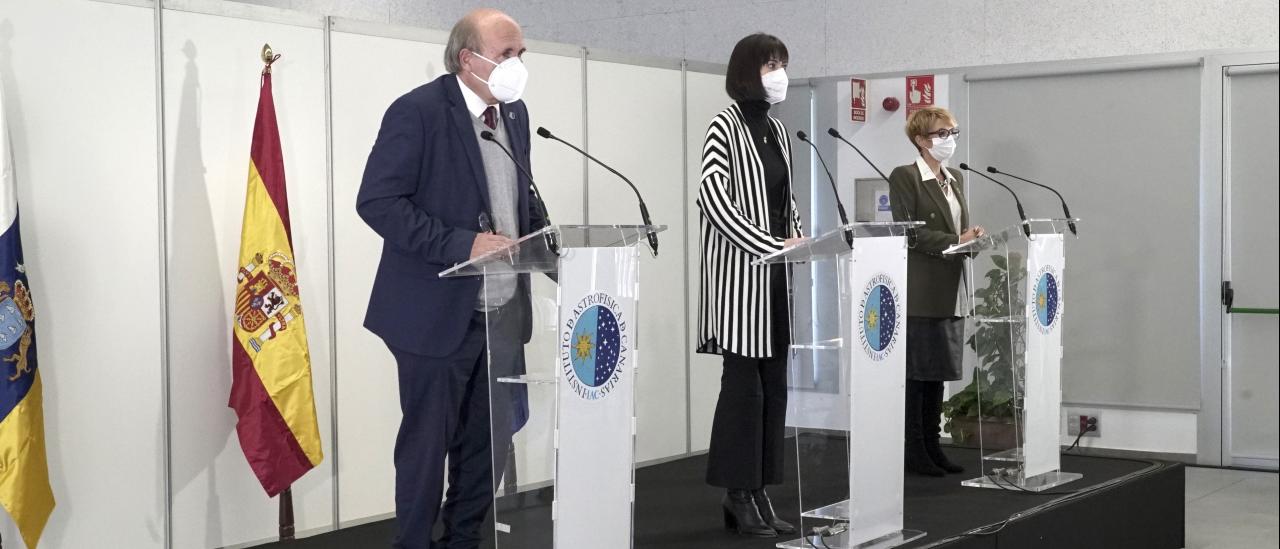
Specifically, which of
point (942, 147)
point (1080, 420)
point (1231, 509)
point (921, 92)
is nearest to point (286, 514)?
point (942, 147)

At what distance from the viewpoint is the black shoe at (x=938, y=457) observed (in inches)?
186

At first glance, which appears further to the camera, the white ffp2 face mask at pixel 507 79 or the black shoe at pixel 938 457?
the black shoe at pixel 938 457

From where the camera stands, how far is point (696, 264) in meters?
6.20

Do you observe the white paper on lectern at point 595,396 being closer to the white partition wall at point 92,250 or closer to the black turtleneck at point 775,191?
the black turtleneck at point 775,191

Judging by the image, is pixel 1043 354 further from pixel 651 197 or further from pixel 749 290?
pixel 651 197

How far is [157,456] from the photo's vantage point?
3.98 meters

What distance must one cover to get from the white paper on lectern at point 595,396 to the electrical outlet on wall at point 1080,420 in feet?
13.0

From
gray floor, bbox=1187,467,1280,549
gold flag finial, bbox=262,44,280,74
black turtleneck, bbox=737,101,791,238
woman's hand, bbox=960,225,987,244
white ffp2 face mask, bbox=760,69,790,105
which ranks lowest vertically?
gray floor, bbox=1187,467,1280,549

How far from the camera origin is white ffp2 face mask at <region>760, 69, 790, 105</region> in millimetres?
3748

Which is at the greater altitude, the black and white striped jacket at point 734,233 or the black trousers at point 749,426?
the black and white striped jacket at point 734,233

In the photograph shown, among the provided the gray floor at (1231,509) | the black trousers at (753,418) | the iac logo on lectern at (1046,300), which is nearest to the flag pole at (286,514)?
the black trousers at (753,418)

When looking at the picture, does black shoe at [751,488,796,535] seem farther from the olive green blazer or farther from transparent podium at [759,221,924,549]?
the olive green blazer

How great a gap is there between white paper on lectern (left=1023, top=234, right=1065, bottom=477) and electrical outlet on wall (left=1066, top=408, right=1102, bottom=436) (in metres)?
1.79

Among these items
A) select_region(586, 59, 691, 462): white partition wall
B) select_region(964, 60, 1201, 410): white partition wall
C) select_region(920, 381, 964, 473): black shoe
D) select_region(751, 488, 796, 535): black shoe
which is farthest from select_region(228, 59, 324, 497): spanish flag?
select_region(964, 60, 1201, 410): white partition wall
